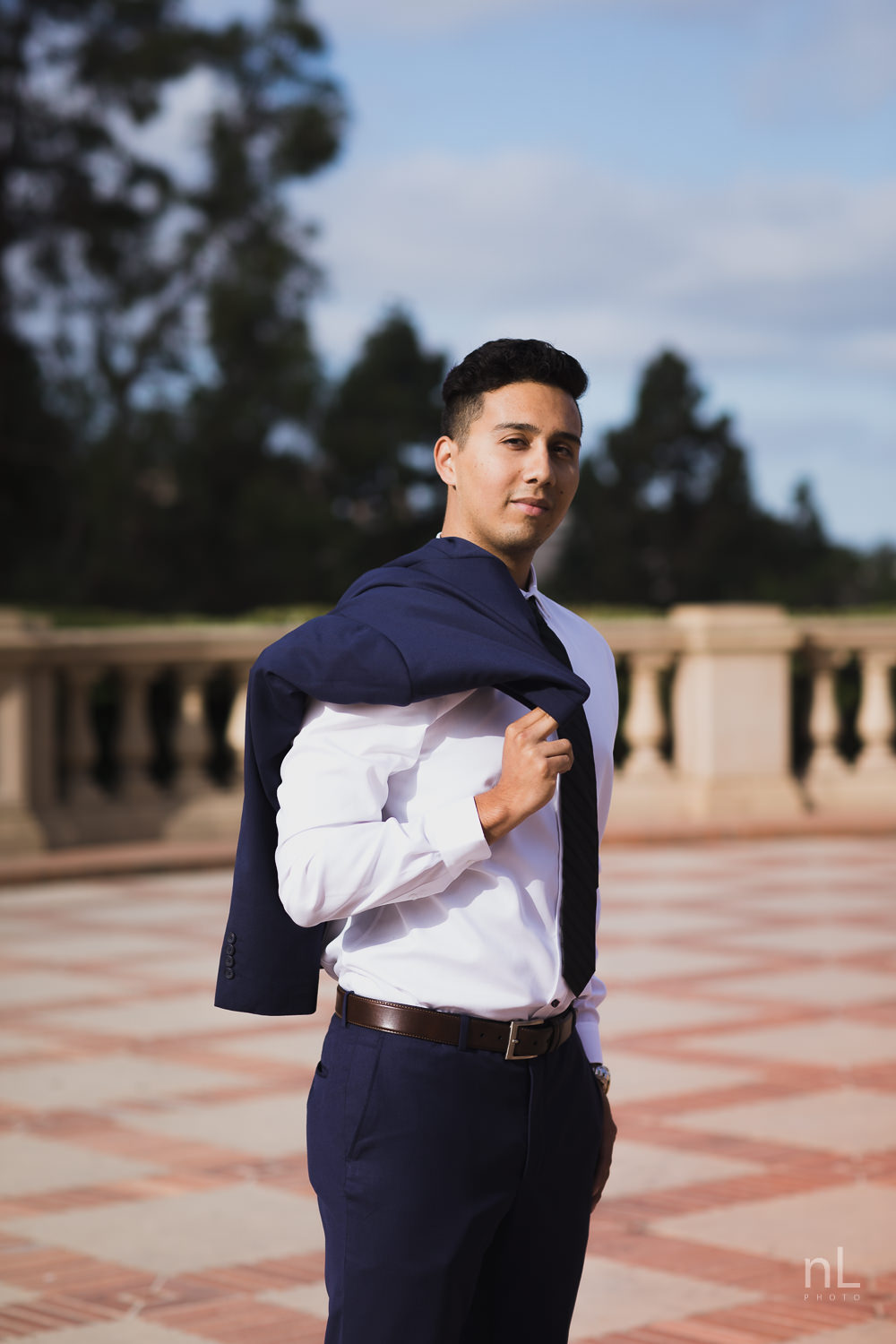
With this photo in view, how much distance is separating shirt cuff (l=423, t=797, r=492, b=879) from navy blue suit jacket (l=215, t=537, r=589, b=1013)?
0.15 meters

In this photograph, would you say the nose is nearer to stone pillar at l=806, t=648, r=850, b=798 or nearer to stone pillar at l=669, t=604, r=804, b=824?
stone pillar at l=669, t=604, r=804, b=824

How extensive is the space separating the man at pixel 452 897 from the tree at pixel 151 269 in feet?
83.1

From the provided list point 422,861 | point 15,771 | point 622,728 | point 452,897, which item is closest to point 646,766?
point 622,728

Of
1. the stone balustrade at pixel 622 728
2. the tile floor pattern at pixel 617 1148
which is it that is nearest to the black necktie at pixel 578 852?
the tile floor pattern at pixel 617 1148

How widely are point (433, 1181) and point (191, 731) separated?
924cm

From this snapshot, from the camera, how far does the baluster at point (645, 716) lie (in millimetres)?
12133

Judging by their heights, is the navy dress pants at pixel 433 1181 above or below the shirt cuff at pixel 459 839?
below

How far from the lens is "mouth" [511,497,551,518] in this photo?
2.24 metres

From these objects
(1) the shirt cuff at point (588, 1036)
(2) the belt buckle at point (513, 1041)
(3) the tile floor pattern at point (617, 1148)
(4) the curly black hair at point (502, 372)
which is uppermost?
(4) the curly black hair at point (502, 372)

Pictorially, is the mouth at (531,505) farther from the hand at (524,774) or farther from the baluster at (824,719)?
the baluster at (824,719)

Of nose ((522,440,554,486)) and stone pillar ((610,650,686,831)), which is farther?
stone pillar ((610,650,686,831))

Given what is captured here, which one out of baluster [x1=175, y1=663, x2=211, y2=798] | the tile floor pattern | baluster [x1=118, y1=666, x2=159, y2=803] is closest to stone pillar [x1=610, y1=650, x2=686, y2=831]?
baluster [x1=175, y1=663, x2=211, y2=798]

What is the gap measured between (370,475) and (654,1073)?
34.7 metres

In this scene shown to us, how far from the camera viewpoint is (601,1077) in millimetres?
2391
